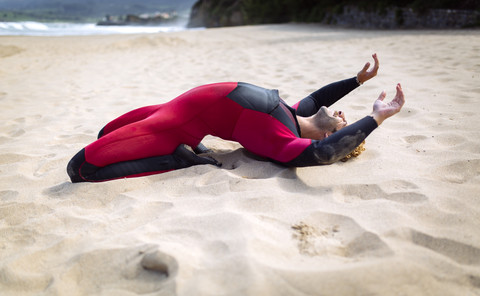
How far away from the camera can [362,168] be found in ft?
6.51

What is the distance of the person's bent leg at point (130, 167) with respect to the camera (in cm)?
199

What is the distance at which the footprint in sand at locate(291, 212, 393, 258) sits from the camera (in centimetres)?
127

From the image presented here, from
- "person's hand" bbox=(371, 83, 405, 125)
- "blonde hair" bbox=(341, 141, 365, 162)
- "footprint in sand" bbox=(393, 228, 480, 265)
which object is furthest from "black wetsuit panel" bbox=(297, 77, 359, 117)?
"footprint in sand" bbox=(393, 228, 480, 265)

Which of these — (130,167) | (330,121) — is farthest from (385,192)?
(130,167)

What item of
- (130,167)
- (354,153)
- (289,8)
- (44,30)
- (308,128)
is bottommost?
(130,167)

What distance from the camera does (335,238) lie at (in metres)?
1.36

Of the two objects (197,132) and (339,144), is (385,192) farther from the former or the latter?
(197,132)

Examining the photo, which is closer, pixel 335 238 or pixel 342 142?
pixel 335 238

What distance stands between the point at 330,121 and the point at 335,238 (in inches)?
39.2

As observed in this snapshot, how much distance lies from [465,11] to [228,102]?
9418 millimetres

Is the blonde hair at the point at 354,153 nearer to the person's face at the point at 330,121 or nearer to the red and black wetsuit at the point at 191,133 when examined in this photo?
the person's face at the point at 330,121

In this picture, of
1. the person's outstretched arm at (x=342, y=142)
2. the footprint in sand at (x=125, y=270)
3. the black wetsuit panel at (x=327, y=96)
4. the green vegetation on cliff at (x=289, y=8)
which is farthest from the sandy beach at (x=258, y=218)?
the green vegetation on cliff at (x=289, y=8)

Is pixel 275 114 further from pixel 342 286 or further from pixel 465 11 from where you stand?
pixel 465 11

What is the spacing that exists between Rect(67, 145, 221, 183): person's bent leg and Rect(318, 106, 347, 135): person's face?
84 cm
